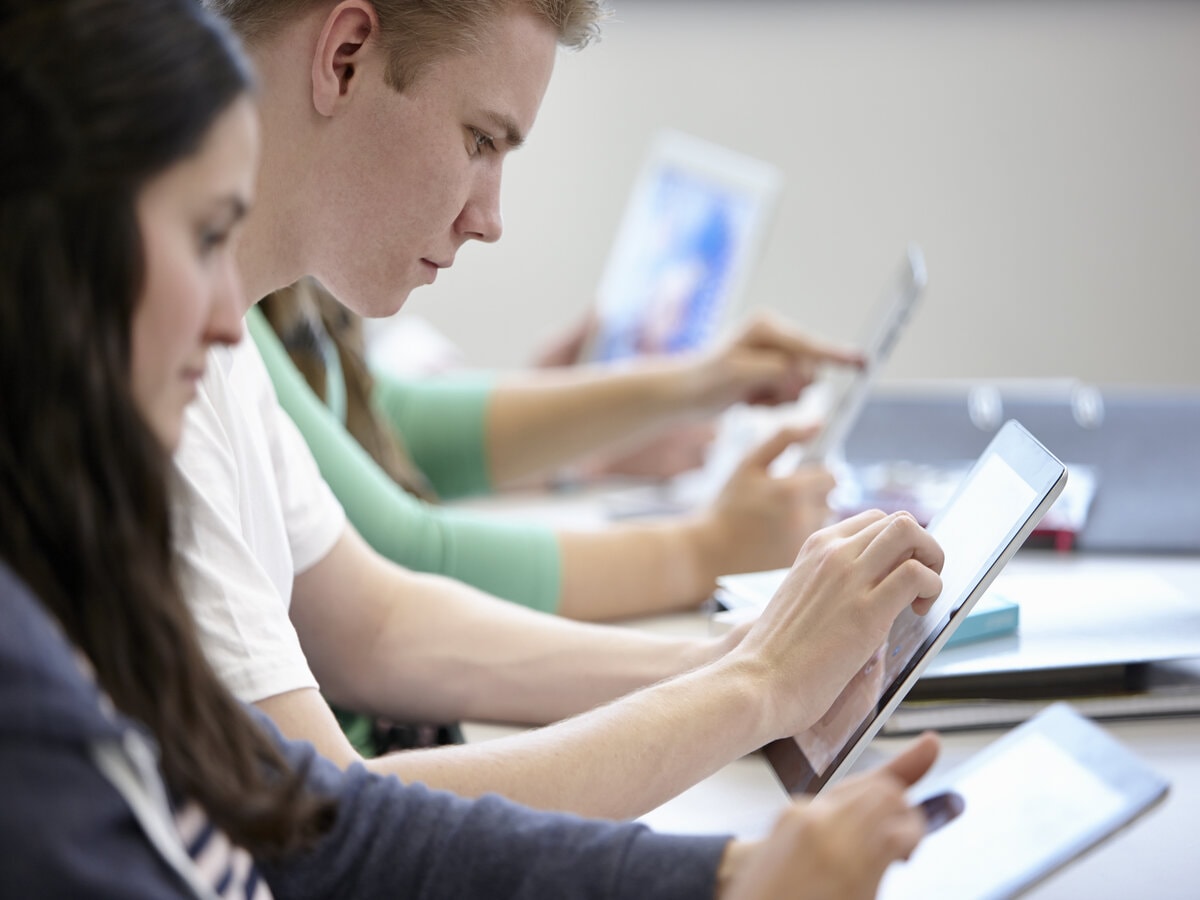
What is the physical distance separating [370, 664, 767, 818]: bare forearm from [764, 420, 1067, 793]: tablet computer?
2.0 inches

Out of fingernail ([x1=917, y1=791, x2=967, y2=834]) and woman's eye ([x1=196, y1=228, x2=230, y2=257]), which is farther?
fingernail ([x1=917, y1=791, x2=967, y2=834])

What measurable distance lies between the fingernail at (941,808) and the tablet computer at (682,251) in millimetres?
1070

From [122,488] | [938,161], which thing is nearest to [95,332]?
[122,488]

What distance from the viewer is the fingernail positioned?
0.65m

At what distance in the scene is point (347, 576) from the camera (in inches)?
37.7

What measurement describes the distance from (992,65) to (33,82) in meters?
2.40

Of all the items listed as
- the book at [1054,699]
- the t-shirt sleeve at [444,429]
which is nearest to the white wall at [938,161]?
the t-shirt sleeve at [444,429]

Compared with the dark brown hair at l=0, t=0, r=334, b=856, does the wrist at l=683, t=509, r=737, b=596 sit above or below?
below

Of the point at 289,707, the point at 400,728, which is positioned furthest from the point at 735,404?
the point at 289,707

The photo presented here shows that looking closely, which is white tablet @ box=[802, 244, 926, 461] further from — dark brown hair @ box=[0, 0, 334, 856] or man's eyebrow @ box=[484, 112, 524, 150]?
dark brown hair @ box=[0, 0, 334, 856]

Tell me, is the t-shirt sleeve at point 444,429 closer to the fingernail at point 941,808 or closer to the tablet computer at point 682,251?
the tablet computer at point 682,251

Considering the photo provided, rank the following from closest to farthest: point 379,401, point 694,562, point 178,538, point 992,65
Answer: point 178,538, point 694,562, point 379,401, point 992,65

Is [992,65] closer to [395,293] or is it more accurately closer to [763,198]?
[763,198]

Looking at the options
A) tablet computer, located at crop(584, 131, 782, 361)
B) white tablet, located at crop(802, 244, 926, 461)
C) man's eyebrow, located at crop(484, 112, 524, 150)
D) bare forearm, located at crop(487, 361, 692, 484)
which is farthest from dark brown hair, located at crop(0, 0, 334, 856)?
tablet computer, located at crop(584, 131, 782, 361)
